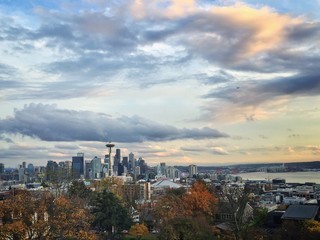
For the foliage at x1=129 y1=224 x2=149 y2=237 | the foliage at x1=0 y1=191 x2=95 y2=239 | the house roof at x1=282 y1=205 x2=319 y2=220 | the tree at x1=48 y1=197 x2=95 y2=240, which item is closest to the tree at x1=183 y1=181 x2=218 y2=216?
the foliage at x1=129 y1=224 x2=149 y2=237

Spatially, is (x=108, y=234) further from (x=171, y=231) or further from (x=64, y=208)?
(x=64, y=208)

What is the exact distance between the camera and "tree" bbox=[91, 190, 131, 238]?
1359 inches

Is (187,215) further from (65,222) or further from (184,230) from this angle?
(65,222)

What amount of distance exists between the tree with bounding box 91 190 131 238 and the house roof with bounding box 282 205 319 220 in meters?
13.8

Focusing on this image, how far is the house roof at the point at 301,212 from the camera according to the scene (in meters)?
34.4

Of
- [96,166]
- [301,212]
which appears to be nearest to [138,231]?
[301,212]

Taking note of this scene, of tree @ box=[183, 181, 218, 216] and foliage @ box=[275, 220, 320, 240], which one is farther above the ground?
tree @ box=[183, 181, 218, 216]

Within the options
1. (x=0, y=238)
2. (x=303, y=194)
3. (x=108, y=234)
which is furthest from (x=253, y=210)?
(x=303, y=194)

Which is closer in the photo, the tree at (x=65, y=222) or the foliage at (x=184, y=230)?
the tree at (x=65, y=222)

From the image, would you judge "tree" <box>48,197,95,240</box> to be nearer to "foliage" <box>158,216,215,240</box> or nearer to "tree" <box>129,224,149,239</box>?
"foliage" <box>158,216,215,240</box>

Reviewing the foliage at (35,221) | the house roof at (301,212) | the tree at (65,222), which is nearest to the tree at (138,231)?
the tree at (65,222)

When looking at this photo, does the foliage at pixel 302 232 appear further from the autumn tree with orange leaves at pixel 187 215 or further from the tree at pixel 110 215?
the tree at pixel 110 215

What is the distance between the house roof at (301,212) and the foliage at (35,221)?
2027cm

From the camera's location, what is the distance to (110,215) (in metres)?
34.8
